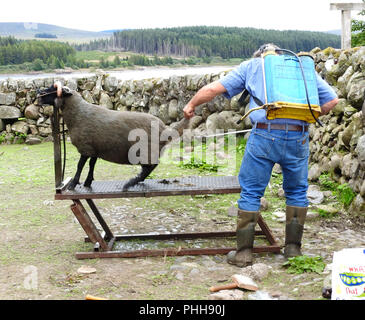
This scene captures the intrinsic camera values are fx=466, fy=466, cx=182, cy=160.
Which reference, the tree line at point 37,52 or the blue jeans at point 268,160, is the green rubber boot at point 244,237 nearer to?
the blue jeans at point 268,160

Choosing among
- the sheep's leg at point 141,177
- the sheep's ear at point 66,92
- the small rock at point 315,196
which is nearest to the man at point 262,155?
the sheep's leg at point 141,177

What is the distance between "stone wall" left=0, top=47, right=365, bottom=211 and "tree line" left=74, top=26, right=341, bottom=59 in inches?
18.4

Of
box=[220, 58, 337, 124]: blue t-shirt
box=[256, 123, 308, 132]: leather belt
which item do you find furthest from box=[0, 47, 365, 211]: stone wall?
box=[256, 123, 308, 132]: leather belt

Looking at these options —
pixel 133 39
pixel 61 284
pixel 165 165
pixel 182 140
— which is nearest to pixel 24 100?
pixel 133 39

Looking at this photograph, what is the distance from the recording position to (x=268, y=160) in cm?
417

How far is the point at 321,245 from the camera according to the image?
4930 mm

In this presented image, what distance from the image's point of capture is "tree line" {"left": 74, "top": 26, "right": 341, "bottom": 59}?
7637mm

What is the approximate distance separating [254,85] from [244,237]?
1.40 metres

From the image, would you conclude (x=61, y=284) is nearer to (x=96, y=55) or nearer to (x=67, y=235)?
(x=67, y=235)

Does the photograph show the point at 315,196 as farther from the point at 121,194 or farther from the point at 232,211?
the point at 121,194

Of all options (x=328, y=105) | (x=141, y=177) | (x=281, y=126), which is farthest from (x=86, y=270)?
(x=328, y=105)

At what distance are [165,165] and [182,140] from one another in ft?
6.09

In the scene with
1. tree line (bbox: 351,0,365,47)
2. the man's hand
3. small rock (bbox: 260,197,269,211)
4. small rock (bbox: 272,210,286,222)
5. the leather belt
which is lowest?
small rock (bbox: 272,210,286,222)

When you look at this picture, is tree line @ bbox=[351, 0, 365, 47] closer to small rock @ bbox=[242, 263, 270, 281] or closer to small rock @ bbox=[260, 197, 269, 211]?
small rock @ bbox=[260, 197, 269, 211]
